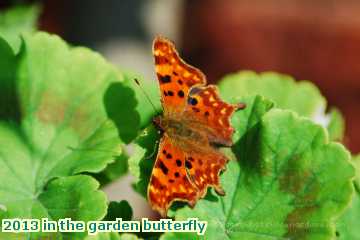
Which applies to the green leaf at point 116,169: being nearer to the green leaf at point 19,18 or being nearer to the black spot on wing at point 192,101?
the black spot on wing at point 192,101

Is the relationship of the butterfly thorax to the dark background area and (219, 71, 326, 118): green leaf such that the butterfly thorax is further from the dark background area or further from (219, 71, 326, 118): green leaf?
the dark background area

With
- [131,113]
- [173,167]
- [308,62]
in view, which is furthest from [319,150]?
[308,62]

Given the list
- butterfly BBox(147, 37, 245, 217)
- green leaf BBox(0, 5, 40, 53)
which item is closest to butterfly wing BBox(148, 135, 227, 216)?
butterfly BBox(147, 37, 245, 217)

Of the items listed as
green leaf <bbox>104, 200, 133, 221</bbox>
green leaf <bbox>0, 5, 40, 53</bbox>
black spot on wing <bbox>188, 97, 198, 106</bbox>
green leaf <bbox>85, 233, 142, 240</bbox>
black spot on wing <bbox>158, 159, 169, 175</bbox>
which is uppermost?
green leaf <bbox>0, 5, 40, 53</bbox>

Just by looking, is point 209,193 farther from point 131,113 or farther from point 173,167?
point 131,113

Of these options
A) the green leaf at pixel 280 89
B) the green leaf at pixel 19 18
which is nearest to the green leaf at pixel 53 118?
the green leaf at pixel 280 89
